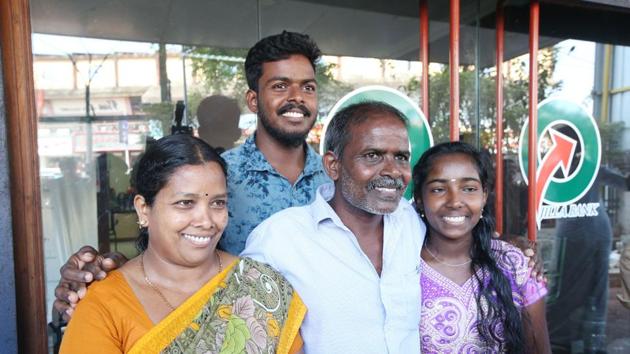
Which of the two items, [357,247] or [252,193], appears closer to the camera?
[357,247]

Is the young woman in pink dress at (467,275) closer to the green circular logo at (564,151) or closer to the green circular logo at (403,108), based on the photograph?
the green circular logo at (403,108)

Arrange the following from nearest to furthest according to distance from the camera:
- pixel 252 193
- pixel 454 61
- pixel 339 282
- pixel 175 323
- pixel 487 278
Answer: pixel 175 323, pixel 339 282, pixel 487 278, pixel 252 193, pixel 454 61

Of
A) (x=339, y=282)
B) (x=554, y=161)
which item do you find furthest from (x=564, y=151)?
(x=339, y=282)

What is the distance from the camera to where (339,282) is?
1.55 metres

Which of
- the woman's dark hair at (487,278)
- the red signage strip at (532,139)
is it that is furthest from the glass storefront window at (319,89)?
the woman's dark hair at (487,278)

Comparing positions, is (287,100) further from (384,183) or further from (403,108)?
(403,108)

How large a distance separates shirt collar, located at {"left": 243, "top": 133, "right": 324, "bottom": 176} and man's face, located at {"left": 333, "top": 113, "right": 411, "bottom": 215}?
518mm

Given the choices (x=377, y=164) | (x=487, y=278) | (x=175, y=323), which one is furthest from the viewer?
(x=487, y=278)

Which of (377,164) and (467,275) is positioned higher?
(377,164)

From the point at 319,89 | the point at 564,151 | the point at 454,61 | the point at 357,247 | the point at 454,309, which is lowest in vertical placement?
the point at 454,309

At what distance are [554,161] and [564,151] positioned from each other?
15cm

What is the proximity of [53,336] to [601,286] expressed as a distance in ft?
14.9

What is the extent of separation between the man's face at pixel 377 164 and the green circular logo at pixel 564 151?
8.44 feet

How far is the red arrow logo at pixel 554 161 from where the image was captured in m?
3.84
